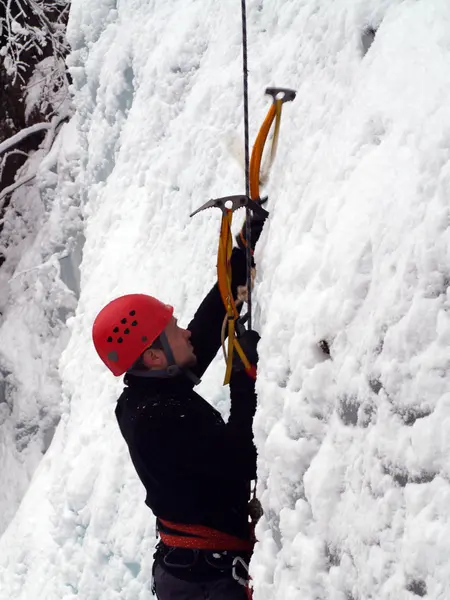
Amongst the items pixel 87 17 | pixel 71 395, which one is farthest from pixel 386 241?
pixel 87 17

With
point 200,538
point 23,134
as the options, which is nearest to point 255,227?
point 200,538

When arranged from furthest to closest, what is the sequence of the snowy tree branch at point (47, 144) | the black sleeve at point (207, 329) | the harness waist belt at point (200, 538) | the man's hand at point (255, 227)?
the snowy tree branch at point (47, 144)
the black sleeve at point (207, 329)
the man's hand at point (255, 227)
the harness waist belt at point (200, 538)

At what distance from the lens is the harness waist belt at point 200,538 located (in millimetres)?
2109

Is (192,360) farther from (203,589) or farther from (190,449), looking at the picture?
(203,589)

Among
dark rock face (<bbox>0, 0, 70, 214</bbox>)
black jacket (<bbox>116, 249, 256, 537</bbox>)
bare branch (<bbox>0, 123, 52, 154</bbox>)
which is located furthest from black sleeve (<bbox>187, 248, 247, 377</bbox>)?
dark rock face (<bbox>0, 0, 70, 214</bbox>)

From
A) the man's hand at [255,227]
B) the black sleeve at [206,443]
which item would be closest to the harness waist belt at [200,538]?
the black sleeve at [206,443]

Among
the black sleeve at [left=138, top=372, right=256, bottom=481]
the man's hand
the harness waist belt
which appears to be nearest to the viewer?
the black sleeve at [left=138, top=372, right=256, bottom=481]

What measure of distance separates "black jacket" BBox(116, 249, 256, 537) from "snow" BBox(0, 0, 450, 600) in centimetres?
15

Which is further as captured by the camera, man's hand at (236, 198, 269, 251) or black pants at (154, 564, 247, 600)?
man's hand at (236, 198, 269, 251)

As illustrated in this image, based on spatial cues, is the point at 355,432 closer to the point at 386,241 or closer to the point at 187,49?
the point at 386,241

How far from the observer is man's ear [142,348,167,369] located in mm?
2145

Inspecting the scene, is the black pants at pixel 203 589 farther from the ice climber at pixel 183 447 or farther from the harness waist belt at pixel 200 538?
the harness waist belt at pixel 200 538

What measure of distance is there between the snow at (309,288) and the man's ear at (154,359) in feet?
1.17

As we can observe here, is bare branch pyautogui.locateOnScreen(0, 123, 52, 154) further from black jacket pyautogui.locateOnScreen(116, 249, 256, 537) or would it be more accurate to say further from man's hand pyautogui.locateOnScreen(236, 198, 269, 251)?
black jacket pyautogui.locateOnScreen(116, 249, 256, 537)
